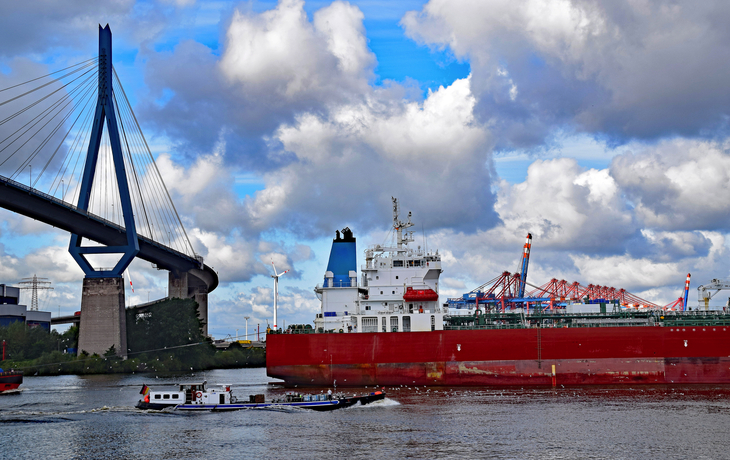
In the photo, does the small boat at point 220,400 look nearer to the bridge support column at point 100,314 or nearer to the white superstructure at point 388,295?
the white superstructure at point 388,295

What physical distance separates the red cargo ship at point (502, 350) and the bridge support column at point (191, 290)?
47923mm

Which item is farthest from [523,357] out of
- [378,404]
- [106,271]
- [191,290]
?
[191,290]

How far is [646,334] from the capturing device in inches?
1654

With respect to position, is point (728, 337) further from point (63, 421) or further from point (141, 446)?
point (63, 421)

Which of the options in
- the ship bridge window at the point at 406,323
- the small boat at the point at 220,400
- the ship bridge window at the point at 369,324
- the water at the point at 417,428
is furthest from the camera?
the ship bridge window at the point at 369,324

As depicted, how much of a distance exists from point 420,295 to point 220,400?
1464 centimetres

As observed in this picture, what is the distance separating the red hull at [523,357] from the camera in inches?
1641

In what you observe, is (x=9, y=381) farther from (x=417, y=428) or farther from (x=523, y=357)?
(x=523, y=357)

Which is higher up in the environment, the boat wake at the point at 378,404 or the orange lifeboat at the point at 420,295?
the orange lifeboat at the point at 420,295

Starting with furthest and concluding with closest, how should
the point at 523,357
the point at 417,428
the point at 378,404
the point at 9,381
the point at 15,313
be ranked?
the point at 15,313
the point at 9,381
the point at 523,357
the point at 378,404
the point at 417,428

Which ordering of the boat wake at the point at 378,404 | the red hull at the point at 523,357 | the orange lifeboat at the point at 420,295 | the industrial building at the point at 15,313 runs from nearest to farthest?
the boat wake at the point at 378,404, the red hull at the point at 523,357, the orange lifeboat at the point at 420,295, the industrial building at the point at 15,313

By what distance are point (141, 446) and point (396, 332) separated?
19161 millimetres

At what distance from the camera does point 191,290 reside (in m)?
101

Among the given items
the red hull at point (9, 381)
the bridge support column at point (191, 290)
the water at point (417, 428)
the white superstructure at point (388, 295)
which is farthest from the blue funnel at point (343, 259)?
the bridge support column at point (191, 290)
